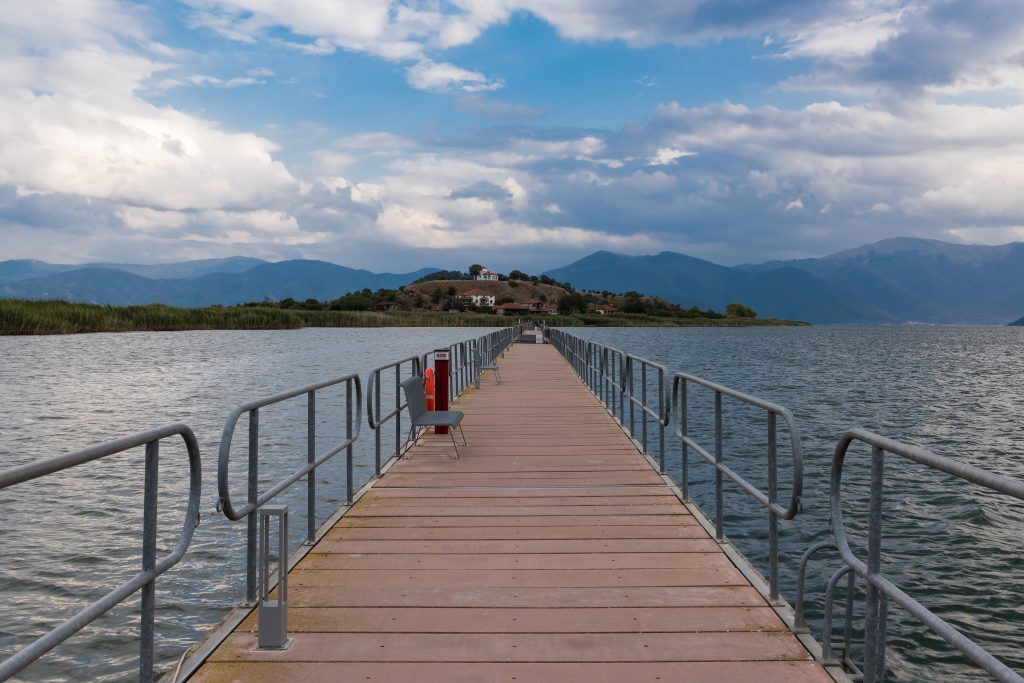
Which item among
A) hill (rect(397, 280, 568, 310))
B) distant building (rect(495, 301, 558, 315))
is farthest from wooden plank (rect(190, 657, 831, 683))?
hill (rect(397, 280, 568, 310))

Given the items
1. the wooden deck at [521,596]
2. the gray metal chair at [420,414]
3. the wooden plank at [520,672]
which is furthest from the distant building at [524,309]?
the wooden plank at [520,672]

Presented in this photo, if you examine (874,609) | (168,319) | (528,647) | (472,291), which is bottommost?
(528,647)

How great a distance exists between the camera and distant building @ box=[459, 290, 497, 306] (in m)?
177

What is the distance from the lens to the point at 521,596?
13.9ft

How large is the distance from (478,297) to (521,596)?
179858 millimetres

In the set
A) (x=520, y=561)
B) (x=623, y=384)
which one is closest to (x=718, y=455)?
(x=520, y=561)

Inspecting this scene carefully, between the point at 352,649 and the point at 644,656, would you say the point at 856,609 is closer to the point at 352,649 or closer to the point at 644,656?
the point at 644,656

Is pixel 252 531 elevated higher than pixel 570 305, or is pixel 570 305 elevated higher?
pixel 570 305

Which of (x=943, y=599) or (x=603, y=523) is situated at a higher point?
(x=603, y=523)

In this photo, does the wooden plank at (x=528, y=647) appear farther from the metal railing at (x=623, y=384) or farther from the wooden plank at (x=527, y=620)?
the metal railing at (x=623, y=384)

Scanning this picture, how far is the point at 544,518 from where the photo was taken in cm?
595

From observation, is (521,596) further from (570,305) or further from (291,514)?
(570,305)

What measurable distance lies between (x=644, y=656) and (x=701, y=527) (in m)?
2.25

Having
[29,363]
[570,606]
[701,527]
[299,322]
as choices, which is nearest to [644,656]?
[570,606]
